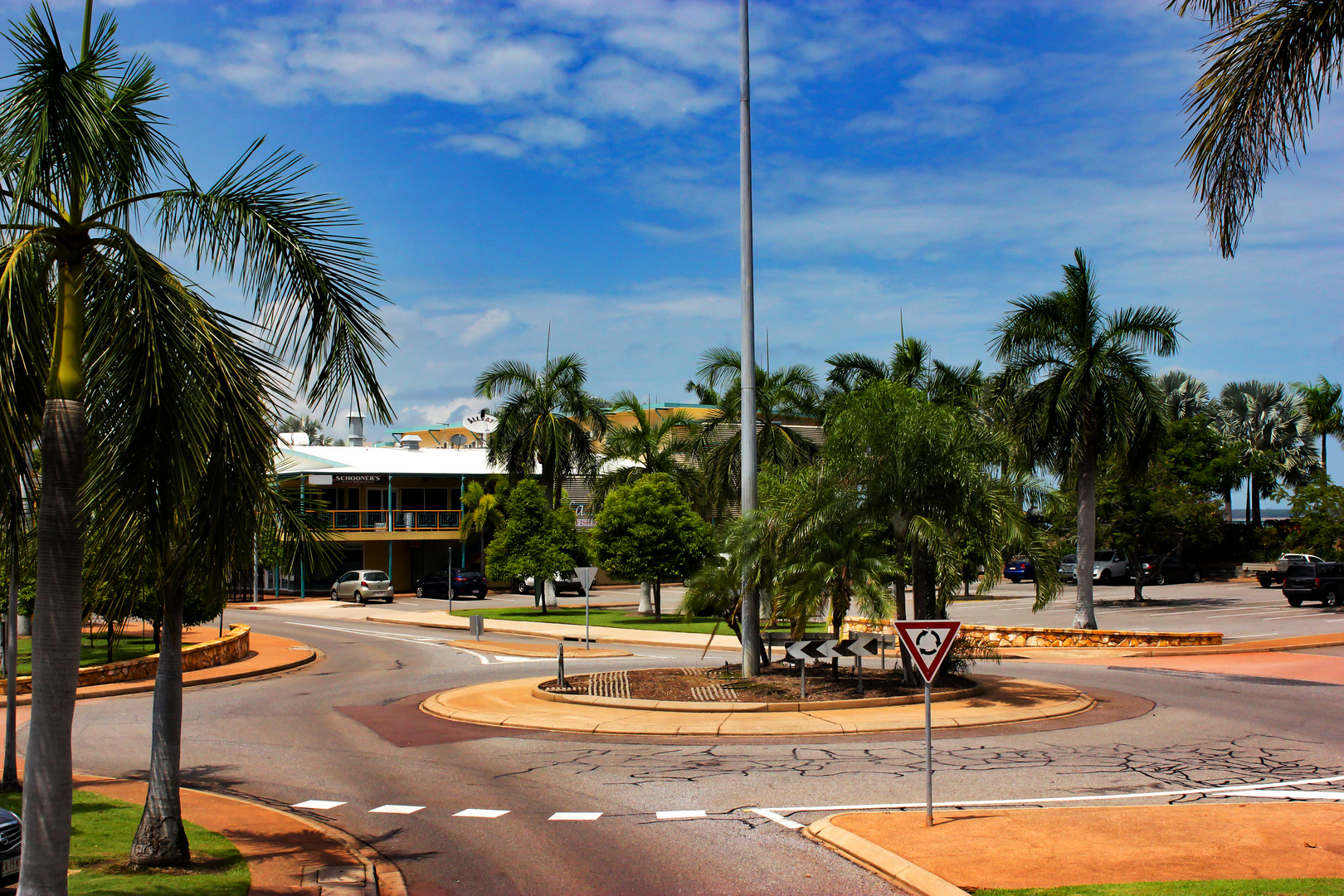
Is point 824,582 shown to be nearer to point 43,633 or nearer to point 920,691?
point 920,691

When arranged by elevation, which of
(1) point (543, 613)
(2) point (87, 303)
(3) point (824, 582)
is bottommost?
(1) point (543, 613)

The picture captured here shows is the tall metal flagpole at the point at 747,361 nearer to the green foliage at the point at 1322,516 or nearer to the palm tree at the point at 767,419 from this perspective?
the palm tree at the point at 767,419

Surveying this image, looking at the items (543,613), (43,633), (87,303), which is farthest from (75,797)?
(543,613)

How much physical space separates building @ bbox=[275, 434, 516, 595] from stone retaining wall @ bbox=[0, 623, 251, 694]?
89.6 ft

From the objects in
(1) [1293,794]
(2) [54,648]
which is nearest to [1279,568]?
(1) [1293,794]

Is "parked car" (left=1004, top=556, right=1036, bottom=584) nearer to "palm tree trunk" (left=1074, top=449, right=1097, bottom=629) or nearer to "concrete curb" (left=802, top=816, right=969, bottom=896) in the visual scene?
"palm tree trunk" (left=1074, top=449, right=1097, bottom=629)

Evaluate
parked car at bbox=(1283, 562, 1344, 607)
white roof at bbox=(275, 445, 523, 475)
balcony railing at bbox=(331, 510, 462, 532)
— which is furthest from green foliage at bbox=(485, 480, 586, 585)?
parked car at bbox=(1283, 562, 1344, 607)

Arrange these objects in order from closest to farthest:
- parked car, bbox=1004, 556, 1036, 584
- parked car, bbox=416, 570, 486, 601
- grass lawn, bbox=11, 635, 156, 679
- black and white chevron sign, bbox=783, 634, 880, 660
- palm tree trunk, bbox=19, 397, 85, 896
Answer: palm tree trunk, bbox=19, 397, 85, 896 → black and white chevron sign, bbox=783, 634, 880, 660 → grass lawn, bbox=11, 635, 156, 679 → parked car, bbox=416, 570, 486, 601 → parked car, bbox=1004, 556, 1036, 584

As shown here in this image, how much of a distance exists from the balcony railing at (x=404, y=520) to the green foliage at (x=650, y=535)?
2265 cm

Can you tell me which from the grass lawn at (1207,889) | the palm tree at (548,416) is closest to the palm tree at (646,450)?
the palm tree at (548,416)

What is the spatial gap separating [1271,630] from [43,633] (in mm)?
34795

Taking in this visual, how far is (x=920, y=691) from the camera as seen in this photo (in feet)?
57.9

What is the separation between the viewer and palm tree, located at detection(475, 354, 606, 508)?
139 feet

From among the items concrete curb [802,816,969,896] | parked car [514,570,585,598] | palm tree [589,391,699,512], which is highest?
palm tree [589,391,699,512]
